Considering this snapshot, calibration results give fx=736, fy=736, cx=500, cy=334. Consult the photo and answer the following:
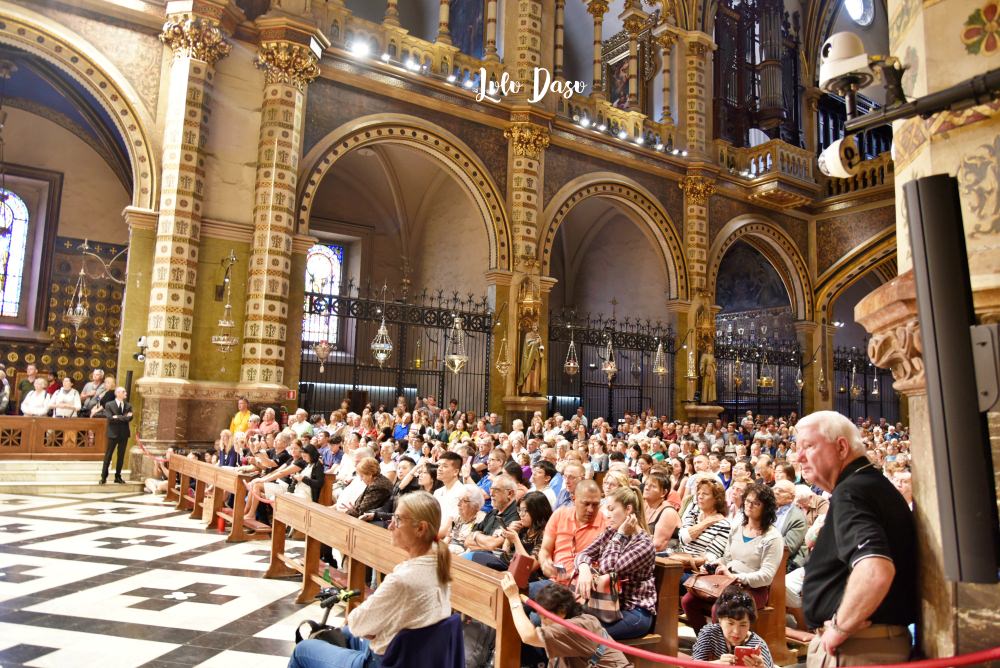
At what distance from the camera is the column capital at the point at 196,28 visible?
11250 millimetres

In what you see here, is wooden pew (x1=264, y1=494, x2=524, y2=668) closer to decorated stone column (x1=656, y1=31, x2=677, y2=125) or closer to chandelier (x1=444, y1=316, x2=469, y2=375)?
chandelier (x1=444, y1=316, x2=469, y2=375)

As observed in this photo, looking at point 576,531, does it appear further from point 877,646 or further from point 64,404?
point 64,404

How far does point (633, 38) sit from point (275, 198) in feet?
33.1

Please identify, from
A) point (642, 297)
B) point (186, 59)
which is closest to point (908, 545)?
point (186, 59)

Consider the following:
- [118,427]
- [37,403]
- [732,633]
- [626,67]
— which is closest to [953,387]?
[732,633]

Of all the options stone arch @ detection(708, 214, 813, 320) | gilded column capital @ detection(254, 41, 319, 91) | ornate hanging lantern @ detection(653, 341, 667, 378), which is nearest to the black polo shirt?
gilded column capital @ detection(254, 41, 319, 91)

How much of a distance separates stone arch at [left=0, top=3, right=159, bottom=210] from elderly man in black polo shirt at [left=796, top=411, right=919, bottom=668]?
1140cm

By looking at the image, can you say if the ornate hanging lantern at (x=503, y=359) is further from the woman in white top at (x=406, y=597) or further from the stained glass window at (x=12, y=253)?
the woman in white top at (x=406, y=597)

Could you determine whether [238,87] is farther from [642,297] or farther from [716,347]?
[716,347]

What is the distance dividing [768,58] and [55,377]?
64.6 ft

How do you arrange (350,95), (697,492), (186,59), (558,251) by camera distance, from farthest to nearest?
(558,251), (350,95), (186,59), (697,492)

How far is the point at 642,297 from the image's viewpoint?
19734 mm

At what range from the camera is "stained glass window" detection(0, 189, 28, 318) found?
14.8 meters

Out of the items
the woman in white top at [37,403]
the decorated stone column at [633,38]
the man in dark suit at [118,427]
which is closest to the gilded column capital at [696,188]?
the decorated stone column at [633,38]
